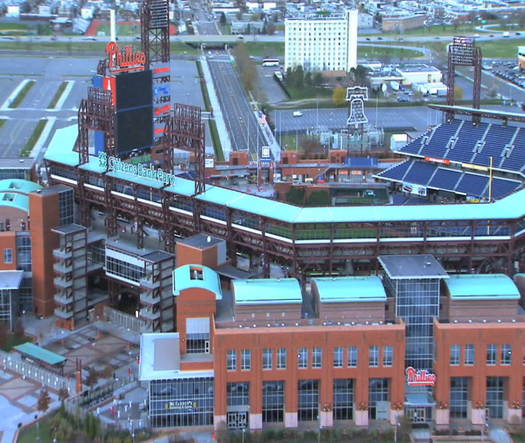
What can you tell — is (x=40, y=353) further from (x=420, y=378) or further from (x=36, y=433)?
(x=420, y=378)

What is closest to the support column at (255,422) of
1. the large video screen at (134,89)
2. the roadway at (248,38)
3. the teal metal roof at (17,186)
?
the teal metal roof at (17,186)

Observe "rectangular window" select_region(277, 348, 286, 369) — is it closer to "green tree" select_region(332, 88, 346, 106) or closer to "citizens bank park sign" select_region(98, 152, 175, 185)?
"citizens bank park sign" select_region(98, 152, 175, 185)

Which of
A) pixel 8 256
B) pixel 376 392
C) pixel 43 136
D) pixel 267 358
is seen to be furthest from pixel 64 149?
pixel 43 136

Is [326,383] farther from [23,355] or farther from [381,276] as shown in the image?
[23,355]

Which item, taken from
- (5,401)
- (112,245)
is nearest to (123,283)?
(112,245)

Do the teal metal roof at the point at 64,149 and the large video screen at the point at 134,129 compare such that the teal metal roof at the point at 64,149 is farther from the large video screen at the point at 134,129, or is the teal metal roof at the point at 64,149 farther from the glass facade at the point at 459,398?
the glass facade at the point at 459,398

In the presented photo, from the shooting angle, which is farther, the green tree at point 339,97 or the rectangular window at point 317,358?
the green tree at point 339,97

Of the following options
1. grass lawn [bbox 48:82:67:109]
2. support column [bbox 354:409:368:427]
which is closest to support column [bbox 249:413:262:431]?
support column [bbox 354:409:368:427]
